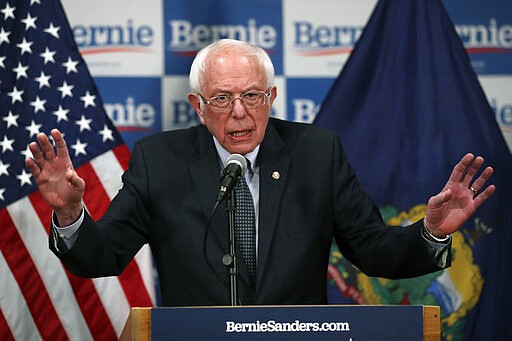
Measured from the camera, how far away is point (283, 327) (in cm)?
217

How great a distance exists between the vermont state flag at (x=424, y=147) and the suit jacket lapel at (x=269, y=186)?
45.4 inches

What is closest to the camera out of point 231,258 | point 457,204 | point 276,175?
point 231,258

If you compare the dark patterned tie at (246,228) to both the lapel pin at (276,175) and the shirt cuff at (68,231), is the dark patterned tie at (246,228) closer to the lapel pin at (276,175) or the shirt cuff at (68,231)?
the lapel pin at (276,175)

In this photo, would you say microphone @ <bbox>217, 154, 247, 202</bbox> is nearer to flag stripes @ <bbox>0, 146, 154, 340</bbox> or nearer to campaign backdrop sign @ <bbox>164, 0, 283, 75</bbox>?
flag stripes @ <bbox>0, 146, 154, 340</bbox>

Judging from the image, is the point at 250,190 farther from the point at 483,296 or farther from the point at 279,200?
the point at 483,296

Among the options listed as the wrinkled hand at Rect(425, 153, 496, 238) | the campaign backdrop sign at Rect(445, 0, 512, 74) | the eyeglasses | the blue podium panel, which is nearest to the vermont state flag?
the campaign backdrop sign at Rect(445, 0, 512, 74)

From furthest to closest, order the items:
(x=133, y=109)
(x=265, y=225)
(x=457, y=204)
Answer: (x=133, y=109)
(x=265, y=225)
(x=457, y=204)

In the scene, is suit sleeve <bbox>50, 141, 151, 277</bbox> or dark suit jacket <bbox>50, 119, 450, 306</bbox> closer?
suit sleeve <bbox>50, 141, 151, 277</bbox>

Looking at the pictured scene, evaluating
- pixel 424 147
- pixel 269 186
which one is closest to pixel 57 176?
pixel 269 186

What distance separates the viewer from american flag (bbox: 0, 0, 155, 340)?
4008mm

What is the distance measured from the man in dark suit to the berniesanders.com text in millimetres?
779

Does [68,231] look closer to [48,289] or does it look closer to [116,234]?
[116,234]

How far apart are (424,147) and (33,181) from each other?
6.35ft

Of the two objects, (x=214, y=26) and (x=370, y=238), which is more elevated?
(x=214, y=26)
